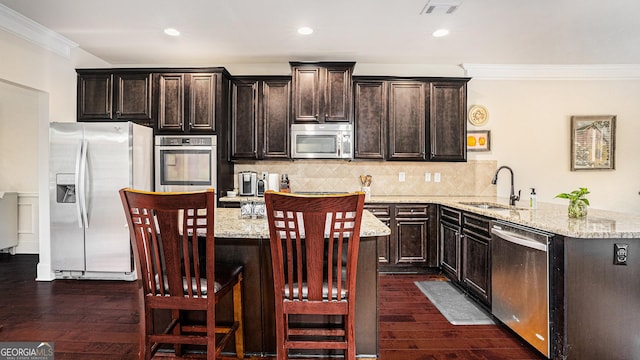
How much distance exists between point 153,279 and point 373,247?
3.99ft

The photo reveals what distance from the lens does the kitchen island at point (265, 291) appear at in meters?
1.93

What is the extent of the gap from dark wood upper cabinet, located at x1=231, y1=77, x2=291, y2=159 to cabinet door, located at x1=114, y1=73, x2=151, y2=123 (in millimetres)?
1017

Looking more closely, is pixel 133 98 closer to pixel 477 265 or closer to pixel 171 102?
pixel 171 102

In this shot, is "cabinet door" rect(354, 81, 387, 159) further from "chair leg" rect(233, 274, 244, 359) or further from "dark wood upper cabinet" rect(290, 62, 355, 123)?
"chair leg" rect(233, 274, 244, 359)

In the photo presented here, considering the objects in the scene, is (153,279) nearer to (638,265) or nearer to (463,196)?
(638,265)

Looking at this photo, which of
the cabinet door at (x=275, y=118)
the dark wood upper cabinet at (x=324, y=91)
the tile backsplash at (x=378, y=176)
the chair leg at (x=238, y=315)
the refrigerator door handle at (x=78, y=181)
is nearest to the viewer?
the chair leg at (x=238, y=315)

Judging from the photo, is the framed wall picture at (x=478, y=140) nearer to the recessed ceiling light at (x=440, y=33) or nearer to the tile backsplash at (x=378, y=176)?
the tile backsplash at (x=378, y=176)

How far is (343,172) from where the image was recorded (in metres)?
4.40

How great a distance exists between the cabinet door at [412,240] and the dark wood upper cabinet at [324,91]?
148 cm

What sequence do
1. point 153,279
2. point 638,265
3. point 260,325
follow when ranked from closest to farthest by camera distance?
1. point 153,279
2. point 638,265
3. point 260,325

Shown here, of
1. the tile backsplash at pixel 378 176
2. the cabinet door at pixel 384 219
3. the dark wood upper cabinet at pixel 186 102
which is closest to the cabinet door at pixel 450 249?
the cabinet door at pixel 384 219

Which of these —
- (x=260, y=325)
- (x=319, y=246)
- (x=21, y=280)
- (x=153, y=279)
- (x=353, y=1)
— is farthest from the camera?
(x=21, y=280)

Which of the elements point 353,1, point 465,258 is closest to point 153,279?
point 353,1

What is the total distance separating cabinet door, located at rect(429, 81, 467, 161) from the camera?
406cm
